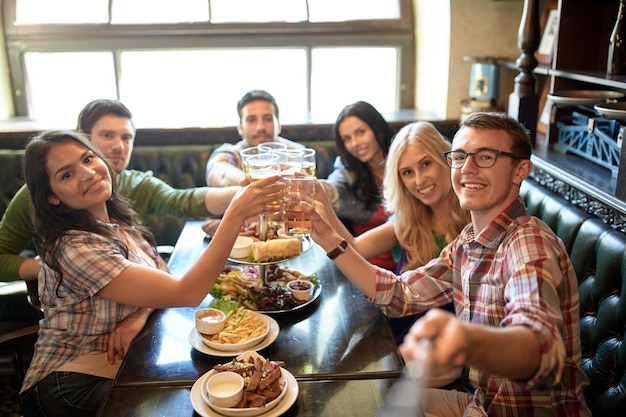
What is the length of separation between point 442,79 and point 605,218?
206cm

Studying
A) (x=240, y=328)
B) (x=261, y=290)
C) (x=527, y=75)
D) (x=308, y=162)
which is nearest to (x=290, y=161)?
(x=308, y=162)

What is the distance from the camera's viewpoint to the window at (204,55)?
13.3ft

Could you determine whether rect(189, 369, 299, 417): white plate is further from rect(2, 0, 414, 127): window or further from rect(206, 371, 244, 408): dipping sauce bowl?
rect(2, 0, 414, 127): window

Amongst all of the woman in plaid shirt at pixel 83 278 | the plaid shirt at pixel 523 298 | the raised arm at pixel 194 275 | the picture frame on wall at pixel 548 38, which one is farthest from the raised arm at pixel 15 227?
the picture frame on wall at pixel 548 38

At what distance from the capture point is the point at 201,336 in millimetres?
1627

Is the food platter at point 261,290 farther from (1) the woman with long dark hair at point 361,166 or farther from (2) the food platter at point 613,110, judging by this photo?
(2) the food platter at point 613,110

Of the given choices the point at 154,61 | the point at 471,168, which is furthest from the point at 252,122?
the point at 471,168

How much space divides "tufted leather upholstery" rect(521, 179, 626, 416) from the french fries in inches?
41.1

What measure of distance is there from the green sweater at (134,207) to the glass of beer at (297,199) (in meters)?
0.87

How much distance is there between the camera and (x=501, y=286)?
141cm

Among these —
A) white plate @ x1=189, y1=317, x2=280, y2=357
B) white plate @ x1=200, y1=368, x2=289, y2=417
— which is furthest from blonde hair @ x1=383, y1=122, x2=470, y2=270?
white plate @ x1=200, y1=368, x2=289, y2=417

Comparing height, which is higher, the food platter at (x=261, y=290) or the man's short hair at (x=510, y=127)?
the man's short hair at (x=510, y=127)

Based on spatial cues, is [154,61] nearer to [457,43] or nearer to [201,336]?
[457,43]

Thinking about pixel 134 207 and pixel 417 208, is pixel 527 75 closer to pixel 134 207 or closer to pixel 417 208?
pixel 417 208
